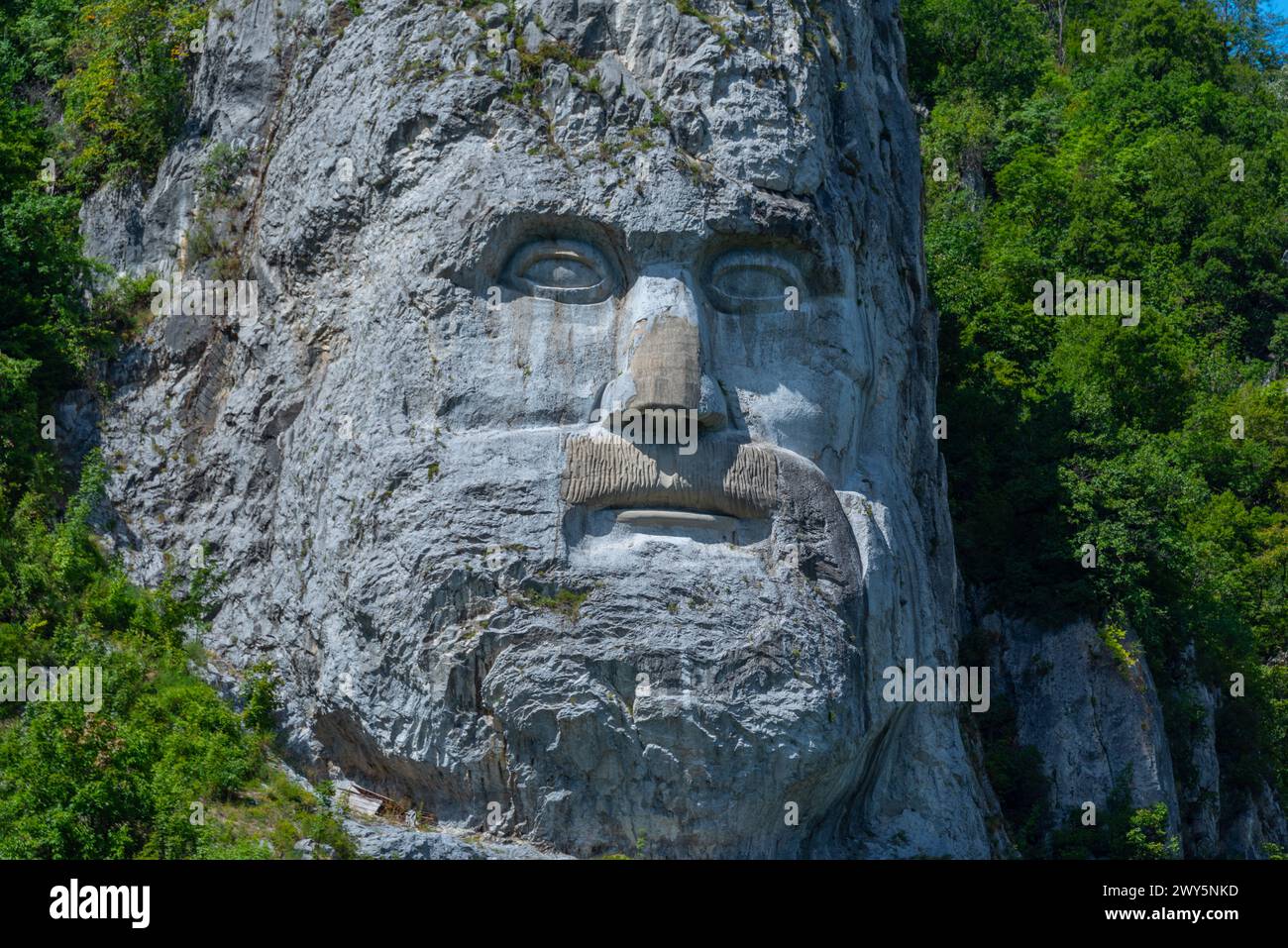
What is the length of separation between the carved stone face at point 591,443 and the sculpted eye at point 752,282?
32 millimetres

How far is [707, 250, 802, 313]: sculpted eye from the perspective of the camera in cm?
2272

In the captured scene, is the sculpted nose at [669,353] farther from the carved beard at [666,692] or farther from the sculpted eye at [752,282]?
the carved beard at [666,692]

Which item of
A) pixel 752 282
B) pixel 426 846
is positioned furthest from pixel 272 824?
pixel 752 282

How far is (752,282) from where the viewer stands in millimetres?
22859

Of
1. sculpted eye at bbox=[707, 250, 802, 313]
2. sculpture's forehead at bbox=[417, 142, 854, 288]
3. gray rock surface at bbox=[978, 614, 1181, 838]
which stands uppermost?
sculpture's forehead at bbox=[417, 142, 854, 288]

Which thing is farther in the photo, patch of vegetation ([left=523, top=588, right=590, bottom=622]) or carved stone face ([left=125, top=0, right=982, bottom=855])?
patch of vegetation ([left=523, top=588, right=590, bottom=622])

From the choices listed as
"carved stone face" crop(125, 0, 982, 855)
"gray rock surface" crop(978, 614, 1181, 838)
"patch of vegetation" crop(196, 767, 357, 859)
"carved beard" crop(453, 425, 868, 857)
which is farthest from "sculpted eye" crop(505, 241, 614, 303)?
"gray rock surface" crop(978, 614, 1181, 838)

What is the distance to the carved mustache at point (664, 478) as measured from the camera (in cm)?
2152

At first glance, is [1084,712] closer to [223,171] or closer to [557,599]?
[557,599]

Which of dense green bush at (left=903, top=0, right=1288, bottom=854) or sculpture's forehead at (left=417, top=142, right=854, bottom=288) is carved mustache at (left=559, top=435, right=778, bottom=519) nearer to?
sculpture's forehead at (left=417, top=142, right=854, bottom=288)

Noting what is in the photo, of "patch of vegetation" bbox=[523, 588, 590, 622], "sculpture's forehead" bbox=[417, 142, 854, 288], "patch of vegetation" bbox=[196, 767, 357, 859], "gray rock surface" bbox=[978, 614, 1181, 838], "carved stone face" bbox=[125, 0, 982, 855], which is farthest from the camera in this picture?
"gray rock surface" bbox=[978, 614, 1181, 838]

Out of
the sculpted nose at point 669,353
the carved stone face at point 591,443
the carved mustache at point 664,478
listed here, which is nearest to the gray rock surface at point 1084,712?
the carved stone face at point 591,443

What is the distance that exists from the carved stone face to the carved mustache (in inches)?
1.1

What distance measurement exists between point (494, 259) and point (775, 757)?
18.9 feet
